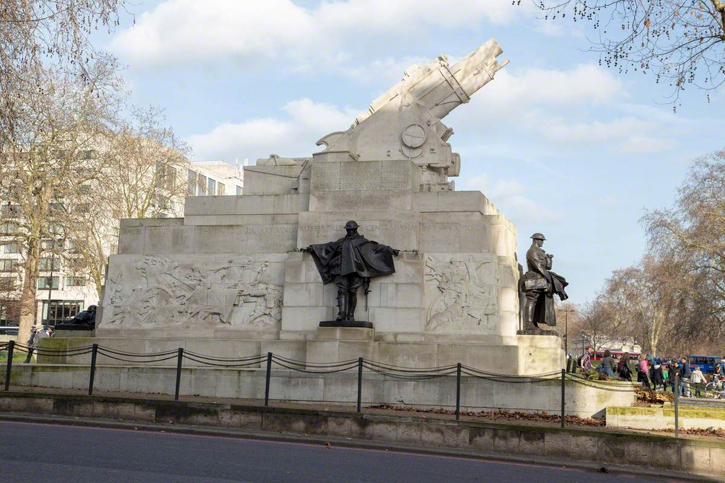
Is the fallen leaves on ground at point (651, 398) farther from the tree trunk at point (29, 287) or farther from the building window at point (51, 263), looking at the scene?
the building window at point (51, 263)

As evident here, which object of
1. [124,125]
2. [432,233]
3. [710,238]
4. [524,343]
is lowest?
[524,343]

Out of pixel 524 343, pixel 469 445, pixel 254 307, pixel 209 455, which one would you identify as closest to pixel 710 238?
pixel 524 343

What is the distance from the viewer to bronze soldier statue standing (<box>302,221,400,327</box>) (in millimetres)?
20766

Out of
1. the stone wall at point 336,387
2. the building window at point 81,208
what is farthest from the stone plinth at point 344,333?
the building window at point 81,208

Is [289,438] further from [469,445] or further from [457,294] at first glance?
[457,294]

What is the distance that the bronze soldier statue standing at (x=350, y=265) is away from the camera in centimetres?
2077

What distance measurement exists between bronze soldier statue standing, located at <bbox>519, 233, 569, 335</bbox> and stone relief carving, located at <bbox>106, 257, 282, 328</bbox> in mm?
6253

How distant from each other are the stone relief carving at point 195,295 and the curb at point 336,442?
5.61 meters

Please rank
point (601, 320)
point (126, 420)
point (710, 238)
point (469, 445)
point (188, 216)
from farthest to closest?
1. point (601, 320)
2. point (710, 238)
3. point (188, 216)
4. point (126, 420)
5. point (469, 445)

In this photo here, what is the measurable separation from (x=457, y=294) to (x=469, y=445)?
591cm

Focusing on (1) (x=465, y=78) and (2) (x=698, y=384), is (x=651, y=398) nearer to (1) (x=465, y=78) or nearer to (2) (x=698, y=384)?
(1) (x=465, y=78)

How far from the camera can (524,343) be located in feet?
69.8

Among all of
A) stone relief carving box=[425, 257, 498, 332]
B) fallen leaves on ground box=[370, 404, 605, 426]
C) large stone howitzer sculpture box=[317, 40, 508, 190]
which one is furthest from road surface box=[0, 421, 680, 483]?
large stone howitzer sculpture box=[317, 40, 508, 190]

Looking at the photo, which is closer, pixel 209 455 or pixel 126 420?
pixel 209 455
